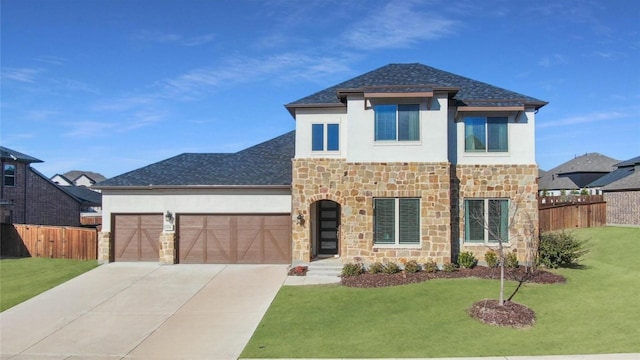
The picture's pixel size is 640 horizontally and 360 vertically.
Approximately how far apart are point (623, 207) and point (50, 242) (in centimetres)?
3280

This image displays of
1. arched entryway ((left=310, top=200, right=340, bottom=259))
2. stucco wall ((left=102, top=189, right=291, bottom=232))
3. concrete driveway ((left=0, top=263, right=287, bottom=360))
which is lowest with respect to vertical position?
concrete driveway ((left=0, top=263, right=287, bottom=360))

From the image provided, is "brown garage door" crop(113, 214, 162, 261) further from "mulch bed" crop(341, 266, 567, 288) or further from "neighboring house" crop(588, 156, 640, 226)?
"neighboring house" crop(588, 156, 640, 226)

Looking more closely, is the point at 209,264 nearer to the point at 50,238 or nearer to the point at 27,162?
the point at 50,238

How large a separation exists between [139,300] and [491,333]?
9.99 meters

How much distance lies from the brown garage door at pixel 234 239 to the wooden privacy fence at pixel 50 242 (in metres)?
4.46

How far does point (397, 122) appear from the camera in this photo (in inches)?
595

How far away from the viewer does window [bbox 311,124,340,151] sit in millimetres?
15828

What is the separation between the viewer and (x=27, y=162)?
28719mm

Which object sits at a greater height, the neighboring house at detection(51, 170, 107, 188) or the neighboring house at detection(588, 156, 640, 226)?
the neighboring house at detection(51, 170, 107, 188)

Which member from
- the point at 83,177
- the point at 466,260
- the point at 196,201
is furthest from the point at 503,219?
the point at 83,177

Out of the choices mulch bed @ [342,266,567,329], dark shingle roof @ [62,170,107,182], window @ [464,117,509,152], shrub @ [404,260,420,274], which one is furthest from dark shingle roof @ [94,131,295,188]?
dark shingle roof @ [62,170,107,182]

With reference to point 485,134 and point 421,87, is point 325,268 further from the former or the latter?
point 485,134

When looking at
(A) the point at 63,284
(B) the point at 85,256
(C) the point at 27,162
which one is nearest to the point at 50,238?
(B) the point at 85,256

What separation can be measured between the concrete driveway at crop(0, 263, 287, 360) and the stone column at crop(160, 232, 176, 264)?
577mm
